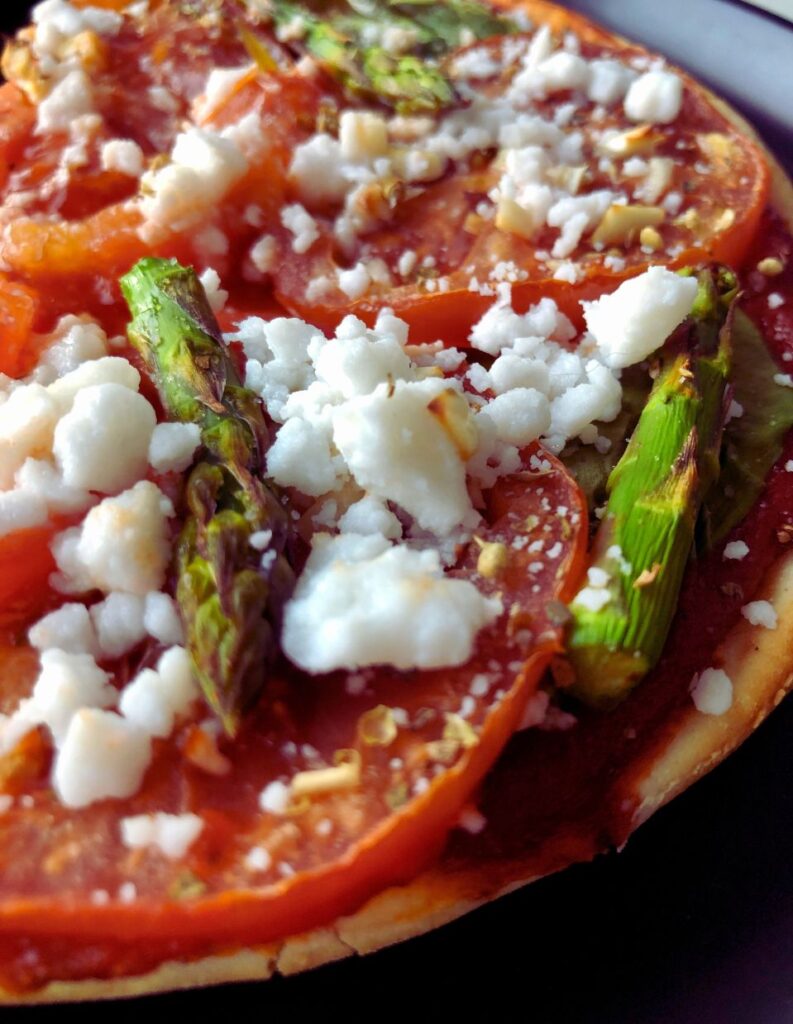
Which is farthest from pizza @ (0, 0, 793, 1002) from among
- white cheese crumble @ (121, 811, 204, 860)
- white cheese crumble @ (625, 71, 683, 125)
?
white cheese crumble @ (625, 71, 683, 125)

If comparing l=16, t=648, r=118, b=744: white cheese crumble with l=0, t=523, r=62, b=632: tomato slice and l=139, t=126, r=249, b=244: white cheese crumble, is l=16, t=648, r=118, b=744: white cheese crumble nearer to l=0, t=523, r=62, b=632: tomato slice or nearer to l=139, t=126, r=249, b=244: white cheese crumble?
l=0, t=523, r=62, b=632: tomato slice

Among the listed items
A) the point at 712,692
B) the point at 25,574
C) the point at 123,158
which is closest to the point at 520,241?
the point at 123,158

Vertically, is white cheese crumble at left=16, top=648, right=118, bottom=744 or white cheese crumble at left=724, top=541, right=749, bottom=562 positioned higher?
white cheese crumble at left=724, top=541, right=749, bottom=562

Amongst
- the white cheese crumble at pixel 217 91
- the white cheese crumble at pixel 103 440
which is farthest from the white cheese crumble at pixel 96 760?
the white cheese crumble at pixel 217 91

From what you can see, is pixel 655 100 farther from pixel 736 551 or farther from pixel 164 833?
pixel 164 833

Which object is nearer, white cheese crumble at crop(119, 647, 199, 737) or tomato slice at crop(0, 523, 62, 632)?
white cheese crumble at crop(119, 647, 199, 737)

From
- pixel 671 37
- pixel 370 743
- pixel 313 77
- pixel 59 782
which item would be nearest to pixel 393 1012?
pixel 370 743
